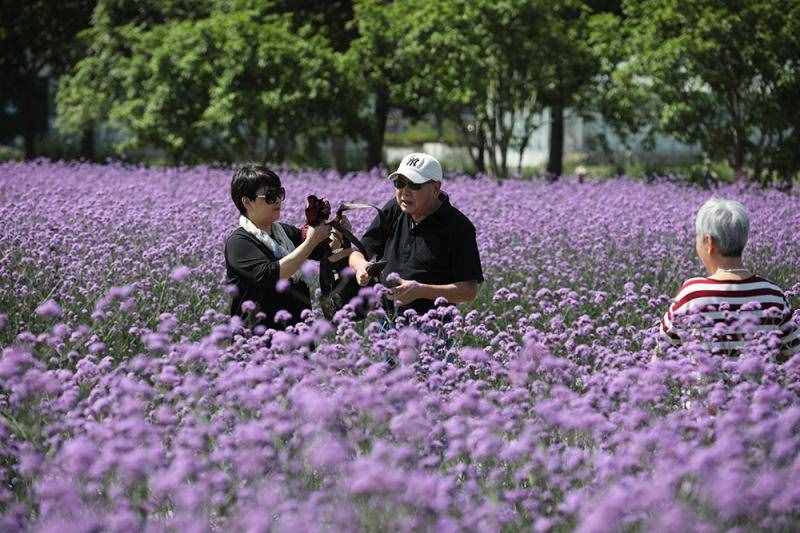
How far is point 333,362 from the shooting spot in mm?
3529

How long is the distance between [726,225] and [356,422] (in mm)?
1465

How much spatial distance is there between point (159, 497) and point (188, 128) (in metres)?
17.5

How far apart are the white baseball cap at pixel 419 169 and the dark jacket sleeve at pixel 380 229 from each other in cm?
33

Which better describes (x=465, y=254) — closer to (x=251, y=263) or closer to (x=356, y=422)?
(x=251, y=263)

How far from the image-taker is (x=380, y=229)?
16.0 feet

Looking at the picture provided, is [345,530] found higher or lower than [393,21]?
lower

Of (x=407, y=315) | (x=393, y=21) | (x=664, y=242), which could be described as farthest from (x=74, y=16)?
(x=407, y=315)

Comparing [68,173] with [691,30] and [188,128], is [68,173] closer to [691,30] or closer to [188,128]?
[188,128]

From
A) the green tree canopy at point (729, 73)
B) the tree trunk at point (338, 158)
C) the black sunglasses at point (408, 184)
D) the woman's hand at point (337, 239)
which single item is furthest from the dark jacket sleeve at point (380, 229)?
the tree trunk at point (338, 158)

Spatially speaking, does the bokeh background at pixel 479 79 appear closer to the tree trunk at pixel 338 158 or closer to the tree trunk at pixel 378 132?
the tree trunk at pixel 378 132

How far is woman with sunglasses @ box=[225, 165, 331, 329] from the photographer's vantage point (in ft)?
14.6

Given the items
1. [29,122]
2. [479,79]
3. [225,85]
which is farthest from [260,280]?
[29,122]

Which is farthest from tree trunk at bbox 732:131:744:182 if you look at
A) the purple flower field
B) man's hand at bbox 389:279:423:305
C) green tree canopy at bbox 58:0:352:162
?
man's hand at bbox 389:279:423:305

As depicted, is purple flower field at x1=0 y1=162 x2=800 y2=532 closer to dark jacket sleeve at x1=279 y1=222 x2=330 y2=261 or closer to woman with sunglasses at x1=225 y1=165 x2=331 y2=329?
woman with sunglasses at x1=225 y1=165 x2=331 y2=329
